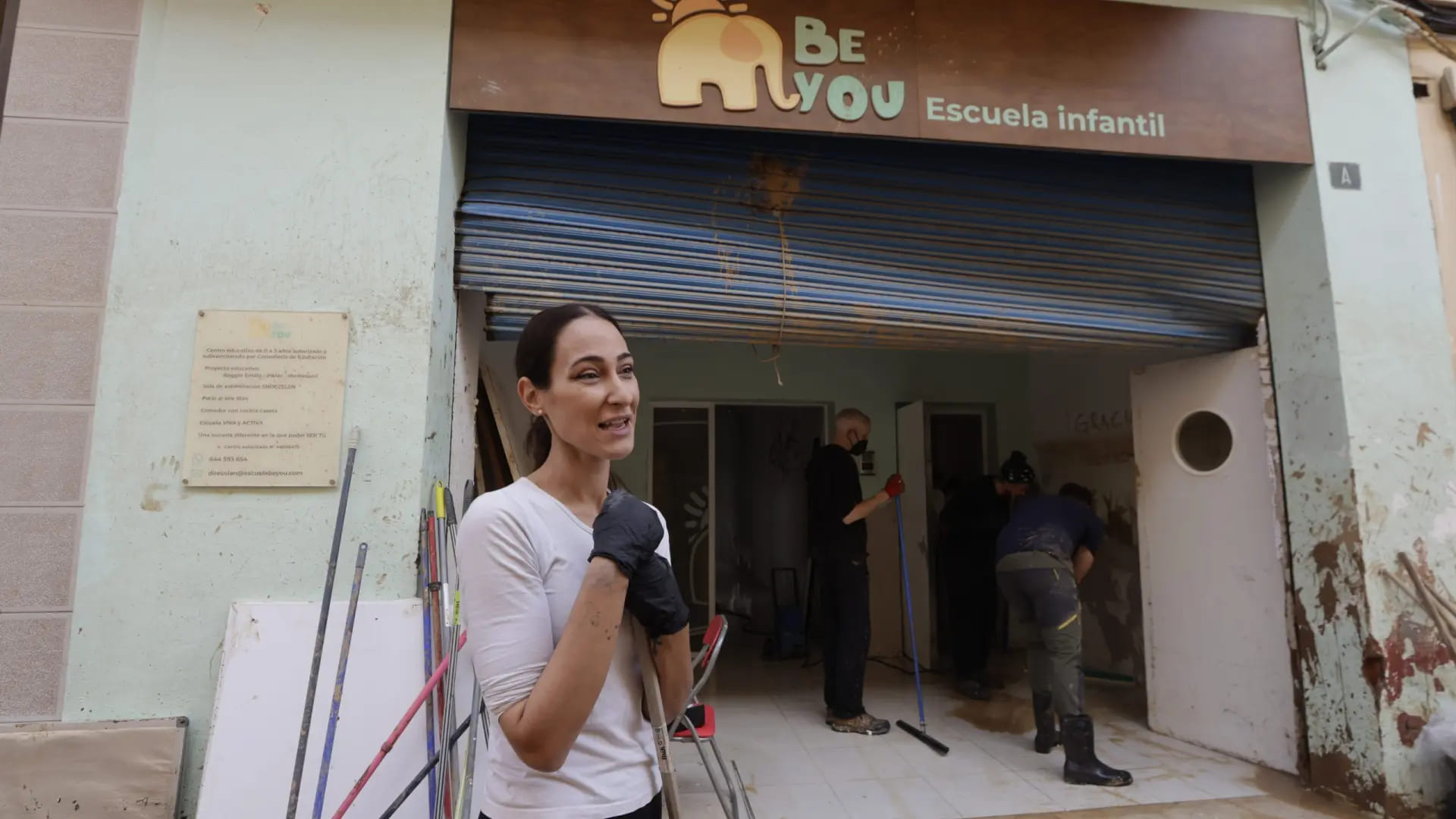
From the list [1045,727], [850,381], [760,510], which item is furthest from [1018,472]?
[760,510]

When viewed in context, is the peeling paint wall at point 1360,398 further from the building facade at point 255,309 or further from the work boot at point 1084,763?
the work boot at point 1084,763

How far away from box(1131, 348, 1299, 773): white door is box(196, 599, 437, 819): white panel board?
12.1 feet

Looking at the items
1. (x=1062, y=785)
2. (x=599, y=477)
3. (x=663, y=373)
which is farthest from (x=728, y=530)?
(x=599, y=477)

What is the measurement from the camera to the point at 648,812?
1.26 meters

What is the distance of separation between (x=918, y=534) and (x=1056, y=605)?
80.2 inches

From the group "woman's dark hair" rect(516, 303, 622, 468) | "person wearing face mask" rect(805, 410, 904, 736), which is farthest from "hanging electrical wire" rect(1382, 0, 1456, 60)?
"woman's dark hair" rect(516, 303, 622, 468)

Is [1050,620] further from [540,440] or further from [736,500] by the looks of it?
[736,500]

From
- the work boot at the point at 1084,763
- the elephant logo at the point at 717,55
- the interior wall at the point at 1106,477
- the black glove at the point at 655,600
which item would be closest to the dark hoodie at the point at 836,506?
the work boot at the point at 1084,763

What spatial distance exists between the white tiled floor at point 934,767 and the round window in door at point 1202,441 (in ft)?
4.98

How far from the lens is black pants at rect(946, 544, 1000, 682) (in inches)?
203

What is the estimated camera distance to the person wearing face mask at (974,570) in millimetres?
5156

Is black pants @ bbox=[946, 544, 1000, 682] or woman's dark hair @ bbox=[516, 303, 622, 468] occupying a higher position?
woman's dark hair @ bbox=[516, 303, 622, 468]

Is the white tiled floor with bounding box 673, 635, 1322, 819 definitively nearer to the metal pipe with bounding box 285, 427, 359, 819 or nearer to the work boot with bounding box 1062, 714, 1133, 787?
the work boot with bounding box 1062, 714, 1133, 787

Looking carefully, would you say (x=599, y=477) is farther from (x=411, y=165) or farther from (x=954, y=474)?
(x=954, y=474)
